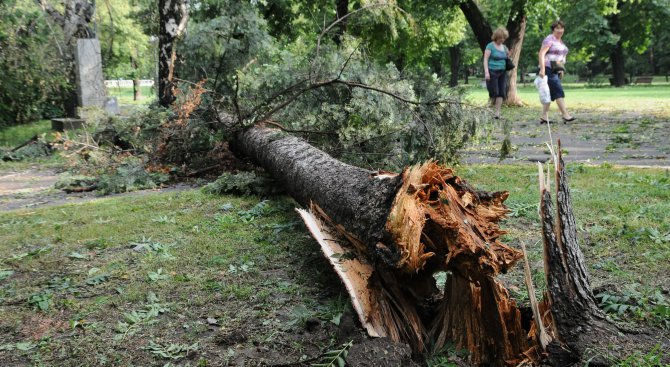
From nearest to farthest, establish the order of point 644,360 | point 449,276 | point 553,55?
point 644,360
point 449,276
point 553,55

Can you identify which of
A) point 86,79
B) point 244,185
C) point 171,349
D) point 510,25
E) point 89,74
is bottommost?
point 171,349

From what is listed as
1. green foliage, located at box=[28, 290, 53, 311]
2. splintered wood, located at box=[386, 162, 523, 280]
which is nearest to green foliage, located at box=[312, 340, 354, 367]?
splintered wood, located at box=[386, 162, 523, 280]

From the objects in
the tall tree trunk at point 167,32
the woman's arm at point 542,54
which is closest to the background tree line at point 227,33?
the tall tree trunk at point 167,32

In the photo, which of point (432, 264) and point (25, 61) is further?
point (25, 61)

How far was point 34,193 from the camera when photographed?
7.38 metres

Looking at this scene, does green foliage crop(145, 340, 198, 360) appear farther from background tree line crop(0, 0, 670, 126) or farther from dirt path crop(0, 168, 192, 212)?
background tree line crop(0, 0, 670, 126)

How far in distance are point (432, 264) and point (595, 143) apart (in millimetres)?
8127

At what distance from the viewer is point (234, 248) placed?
4.25m

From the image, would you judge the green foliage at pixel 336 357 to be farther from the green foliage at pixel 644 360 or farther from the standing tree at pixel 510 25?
the standing tree at pixel 510 25

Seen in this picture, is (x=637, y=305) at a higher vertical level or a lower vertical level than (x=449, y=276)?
lower

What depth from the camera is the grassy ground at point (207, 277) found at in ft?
8.89

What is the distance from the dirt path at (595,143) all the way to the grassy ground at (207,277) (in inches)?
92.8

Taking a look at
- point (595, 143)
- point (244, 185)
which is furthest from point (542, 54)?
point (244, 185)

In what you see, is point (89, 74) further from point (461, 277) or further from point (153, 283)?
point (461, 277)
